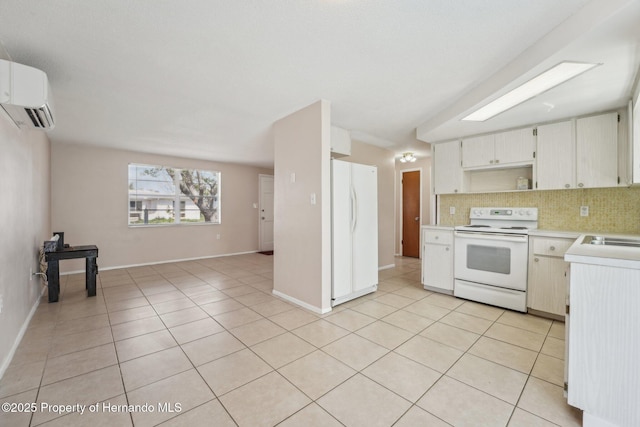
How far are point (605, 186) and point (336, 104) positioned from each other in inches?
112

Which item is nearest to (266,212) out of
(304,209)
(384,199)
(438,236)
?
(384,199)

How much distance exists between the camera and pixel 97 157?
490 cm

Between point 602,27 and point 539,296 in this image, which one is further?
point 539,296

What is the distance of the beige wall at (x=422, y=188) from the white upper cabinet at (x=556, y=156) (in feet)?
9.37

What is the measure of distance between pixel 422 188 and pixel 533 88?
3906 millimetres

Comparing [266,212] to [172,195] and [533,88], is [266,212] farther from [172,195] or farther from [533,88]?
[533,88]

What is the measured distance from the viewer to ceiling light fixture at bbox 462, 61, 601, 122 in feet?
6.32

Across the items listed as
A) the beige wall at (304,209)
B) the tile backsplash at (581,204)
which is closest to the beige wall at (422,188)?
the tile backsplash at (581,204)

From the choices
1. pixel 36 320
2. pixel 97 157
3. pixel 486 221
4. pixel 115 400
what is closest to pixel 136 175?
pixel 97 157

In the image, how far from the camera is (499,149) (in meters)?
3.35

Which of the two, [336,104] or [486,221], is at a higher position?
[336,104]

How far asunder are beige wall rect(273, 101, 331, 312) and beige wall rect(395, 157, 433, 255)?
12.3 ft

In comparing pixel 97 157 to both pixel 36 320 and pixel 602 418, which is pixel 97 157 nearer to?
pixel 36 320

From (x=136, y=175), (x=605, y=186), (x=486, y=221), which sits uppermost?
(x=136, y=175)
